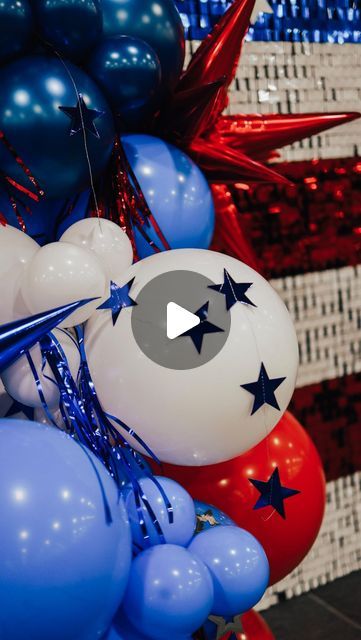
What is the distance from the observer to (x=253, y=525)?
1.31 m

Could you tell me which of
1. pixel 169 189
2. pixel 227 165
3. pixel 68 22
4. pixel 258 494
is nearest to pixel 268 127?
pixel 227 165

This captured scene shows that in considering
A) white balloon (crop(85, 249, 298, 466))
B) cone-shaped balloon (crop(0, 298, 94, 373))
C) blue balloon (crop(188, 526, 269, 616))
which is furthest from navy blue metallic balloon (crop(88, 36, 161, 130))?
blue balloon (crop(188, 526, 269, 616))

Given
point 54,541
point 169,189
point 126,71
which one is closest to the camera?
point 54,541

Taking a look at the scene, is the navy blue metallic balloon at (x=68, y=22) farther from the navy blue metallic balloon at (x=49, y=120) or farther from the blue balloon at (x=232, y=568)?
the blue balloon at (x=232, y=568)

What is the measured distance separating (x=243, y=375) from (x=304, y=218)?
47.9 inches

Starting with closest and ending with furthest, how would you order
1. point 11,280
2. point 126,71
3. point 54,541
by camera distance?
point 54,541, point 11,280, point 126,71

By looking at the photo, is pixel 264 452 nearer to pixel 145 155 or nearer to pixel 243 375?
pixel 243 375

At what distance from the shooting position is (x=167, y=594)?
921 millimetres

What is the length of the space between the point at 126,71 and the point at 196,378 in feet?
1.62

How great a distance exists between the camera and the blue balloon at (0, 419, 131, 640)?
2.63 ft

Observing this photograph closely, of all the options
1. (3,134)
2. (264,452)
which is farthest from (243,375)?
(3,134)

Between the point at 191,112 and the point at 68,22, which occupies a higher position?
the point at 68,22

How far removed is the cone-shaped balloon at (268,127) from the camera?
1.38 meters

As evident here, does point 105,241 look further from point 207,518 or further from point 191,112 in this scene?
point 207,518
